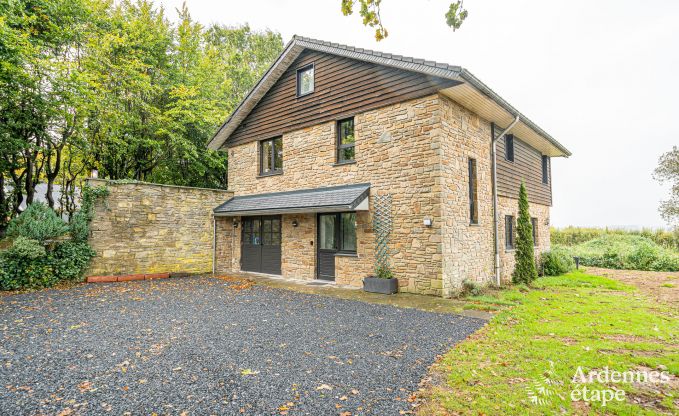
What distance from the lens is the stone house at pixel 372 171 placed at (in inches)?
314

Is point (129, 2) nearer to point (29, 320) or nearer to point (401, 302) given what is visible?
point (29, 320)

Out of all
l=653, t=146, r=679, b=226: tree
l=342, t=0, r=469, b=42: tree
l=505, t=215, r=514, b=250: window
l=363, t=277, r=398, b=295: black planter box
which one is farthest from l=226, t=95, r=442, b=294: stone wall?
l=653, t=146, r=679, b=226: tree

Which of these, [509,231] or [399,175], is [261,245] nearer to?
[399,175]

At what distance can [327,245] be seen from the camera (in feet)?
33.4

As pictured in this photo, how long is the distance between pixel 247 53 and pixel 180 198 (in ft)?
52.5

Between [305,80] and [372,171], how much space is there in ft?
14.8

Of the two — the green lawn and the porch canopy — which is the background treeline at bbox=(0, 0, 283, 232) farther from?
the green lawn

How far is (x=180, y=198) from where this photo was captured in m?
11.8

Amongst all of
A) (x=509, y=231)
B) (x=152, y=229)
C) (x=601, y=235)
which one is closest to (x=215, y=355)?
(x=152, y=229)

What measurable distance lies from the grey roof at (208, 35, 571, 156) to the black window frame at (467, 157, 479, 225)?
1778 mm

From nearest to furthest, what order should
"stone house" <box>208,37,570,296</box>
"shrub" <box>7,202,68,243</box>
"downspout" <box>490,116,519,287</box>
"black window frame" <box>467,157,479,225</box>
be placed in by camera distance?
"stone house" <box>208,37,570,296</box> < "shrub" <box>7,202,68,243</box> < "black window frame" <box>467,157,479,225</box> < "downspout" <box>490,116,519,287</box>

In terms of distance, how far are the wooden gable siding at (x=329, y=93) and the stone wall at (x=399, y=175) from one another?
32 centimetres

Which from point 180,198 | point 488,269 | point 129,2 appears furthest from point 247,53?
point 488,269

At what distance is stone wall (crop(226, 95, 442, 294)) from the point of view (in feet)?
25.8
